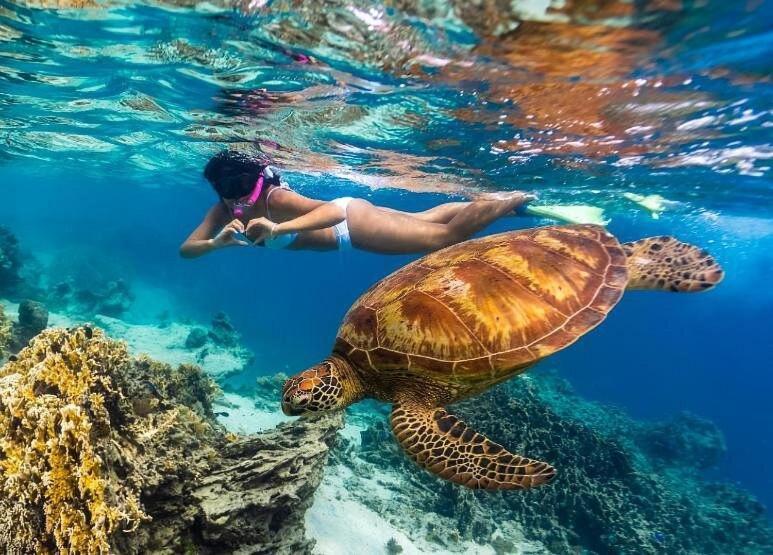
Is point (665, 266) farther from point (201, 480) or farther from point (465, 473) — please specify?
point (201, 480)

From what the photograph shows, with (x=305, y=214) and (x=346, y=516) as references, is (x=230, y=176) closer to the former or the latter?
(x=305, y=214)

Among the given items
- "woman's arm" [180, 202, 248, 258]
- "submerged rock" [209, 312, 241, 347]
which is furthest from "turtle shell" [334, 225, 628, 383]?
"submerged rock" [209, 312, 241, 347]

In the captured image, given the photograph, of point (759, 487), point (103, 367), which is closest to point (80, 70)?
point (103, 367)

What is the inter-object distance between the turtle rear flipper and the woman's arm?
16.0 ft

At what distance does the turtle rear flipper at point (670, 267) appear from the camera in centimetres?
461

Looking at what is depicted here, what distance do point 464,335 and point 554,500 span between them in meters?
6.28

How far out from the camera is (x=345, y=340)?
420 centimetres

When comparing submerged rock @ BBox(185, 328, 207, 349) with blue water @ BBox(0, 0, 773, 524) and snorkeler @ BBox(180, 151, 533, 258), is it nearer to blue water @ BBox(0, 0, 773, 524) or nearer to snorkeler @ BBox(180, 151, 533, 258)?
blue water @ BBox(0, 0, 773, 524)

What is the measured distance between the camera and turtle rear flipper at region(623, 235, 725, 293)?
461cm

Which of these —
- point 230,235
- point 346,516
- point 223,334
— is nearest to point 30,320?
point 223,334

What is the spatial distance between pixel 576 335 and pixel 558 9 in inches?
153

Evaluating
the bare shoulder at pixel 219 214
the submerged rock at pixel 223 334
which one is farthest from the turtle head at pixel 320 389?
the submerged rock at pixel 223 334

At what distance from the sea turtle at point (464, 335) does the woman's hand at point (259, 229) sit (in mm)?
1701

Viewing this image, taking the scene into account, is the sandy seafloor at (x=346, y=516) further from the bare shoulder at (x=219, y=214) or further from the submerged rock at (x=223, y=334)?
the submerged rock at (x=223, y=334)
